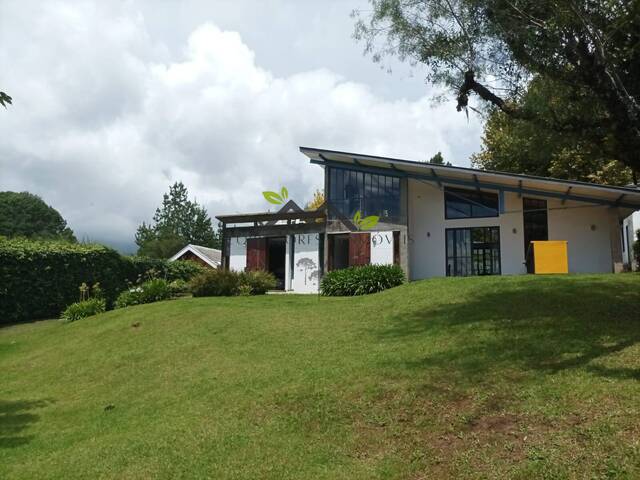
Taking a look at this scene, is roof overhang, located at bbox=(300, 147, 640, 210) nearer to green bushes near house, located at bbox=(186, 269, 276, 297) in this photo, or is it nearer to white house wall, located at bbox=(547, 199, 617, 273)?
white house wall, located at bbox=(547, 199, 617, 273)

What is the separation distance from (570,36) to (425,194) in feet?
50.3

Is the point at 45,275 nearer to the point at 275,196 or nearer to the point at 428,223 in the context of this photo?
the point at 275,196

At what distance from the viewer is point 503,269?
22641mm

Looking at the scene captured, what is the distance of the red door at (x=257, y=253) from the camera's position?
25344 millimetres

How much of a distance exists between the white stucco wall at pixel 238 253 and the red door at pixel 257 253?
0.36 meters

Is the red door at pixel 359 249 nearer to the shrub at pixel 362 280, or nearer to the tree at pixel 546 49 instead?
the shrub at pixel 362 280

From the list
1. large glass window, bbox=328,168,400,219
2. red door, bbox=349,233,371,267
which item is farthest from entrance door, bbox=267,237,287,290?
red door, bbox=349,233,371,267

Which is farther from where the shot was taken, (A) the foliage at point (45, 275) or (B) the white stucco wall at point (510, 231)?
(B) the white stucco wall at point (510, 231)

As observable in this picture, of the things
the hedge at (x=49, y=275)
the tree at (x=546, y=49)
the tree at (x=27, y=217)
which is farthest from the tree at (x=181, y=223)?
the tree at (x=546, y=49)

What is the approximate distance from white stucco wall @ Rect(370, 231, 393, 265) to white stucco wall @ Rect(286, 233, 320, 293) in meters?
2.63

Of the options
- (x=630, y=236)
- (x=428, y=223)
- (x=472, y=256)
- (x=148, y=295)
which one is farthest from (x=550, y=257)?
(x=148, y=295)

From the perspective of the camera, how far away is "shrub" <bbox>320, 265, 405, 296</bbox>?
19.0 metres

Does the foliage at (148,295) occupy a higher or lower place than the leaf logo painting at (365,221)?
lower

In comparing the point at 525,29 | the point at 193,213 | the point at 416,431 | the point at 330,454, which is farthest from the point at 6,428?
the point at 193,213
